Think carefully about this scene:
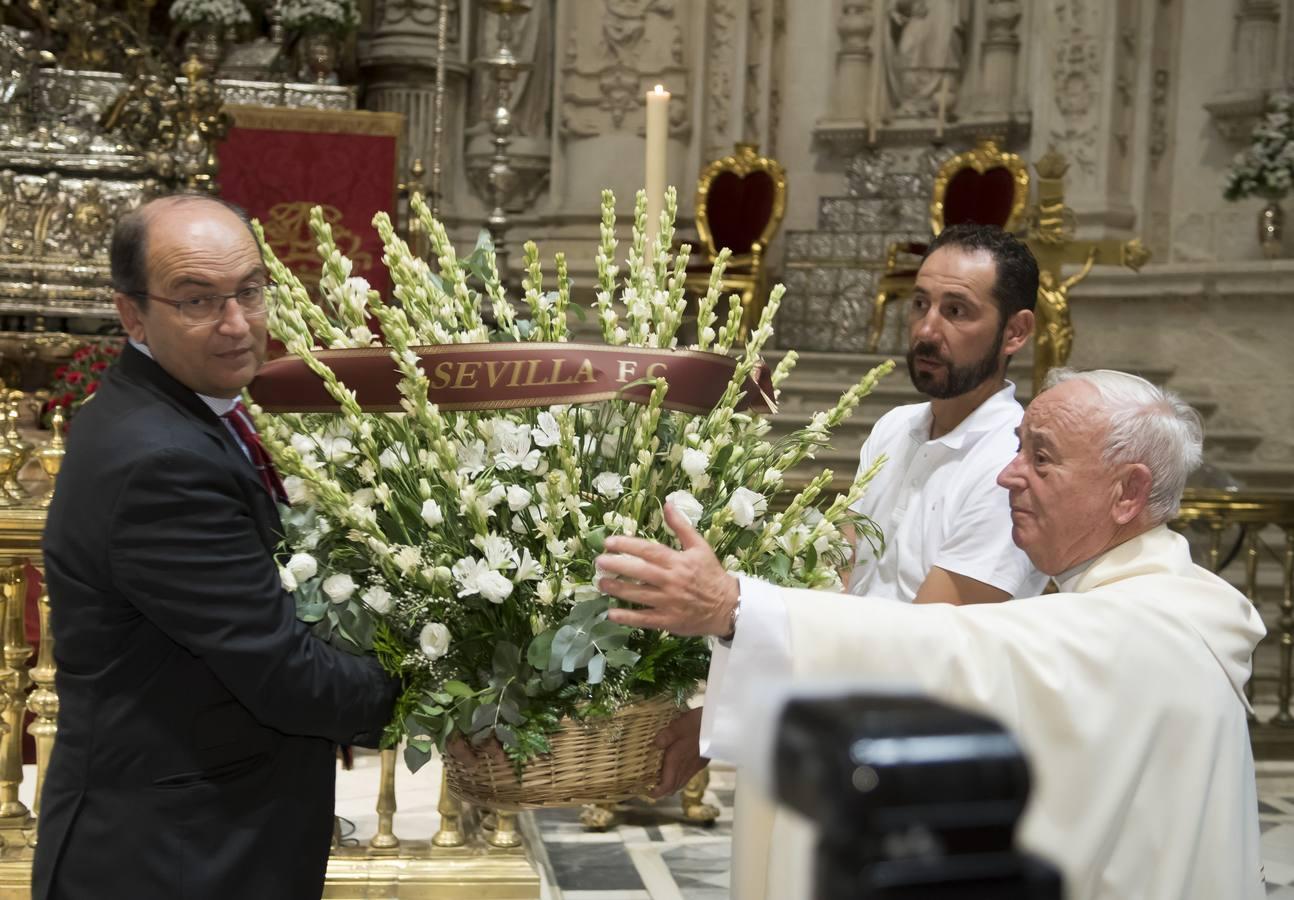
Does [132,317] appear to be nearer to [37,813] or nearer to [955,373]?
[955,373]

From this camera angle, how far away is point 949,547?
8.37 feet

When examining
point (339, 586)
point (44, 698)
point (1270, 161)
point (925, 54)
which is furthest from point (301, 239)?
point (339, 586)

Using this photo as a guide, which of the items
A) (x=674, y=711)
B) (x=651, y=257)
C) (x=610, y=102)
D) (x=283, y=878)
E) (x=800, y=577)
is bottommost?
(x=283, y=878)

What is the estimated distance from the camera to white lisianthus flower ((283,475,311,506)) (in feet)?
6.37

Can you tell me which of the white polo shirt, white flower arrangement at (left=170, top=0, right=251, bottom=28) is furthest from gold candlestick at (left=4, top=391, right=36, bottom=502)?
white flower arrangement at (left=170, top=0, right=251, bottom=28)

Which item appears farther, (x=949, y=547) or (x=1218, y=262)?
(x=1218, y=262)

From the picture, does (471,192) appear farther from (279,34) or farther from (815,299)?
(815,299)

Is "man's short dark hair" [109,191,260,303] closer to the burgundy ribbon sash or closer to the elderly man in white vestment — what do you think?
the burgundy ribbon sash

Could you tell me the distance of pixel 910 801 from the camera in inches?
19.5

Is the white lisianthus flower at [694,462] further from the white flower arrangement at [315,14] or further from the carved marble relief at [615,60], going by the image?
the carved marble relief at [615,60]

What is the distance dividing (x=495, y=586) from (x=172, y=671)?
500 mm

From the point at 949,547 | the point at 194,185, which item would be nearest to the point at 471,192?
the point at 194,185

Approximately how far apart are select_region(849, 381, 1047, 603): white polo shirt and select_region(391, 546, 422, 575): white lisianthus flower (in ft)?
2.95

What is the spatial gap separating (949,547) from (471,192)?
906 centimetres
